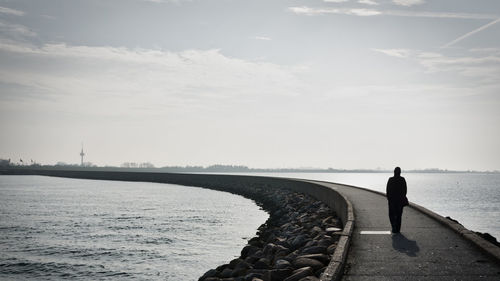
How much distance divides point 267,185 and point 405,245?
4054cm

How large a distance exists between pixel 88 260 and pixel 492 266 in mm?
13120

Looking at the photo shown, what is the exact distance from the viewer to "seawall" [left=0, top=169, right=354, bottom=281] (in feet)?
28.1

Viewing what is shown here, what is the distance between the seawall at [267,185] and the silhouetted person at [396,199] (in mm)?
999

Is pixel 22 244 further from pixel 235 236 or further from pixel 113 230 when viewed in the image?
pixel 235 236

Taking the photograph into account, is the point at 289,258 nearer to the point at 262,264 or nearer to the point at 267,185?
the point at 262,264

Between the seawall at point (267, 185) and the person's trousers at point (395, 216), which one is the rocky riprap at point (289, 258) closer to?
the seawall at point (267, 185)

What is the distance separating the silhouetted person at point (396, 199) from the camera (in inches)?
464

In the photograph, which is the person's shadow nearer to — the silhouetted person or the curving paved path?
the curving paved path

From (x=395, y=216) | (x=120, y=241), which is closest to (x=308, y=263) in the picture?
(x=395, y=216)

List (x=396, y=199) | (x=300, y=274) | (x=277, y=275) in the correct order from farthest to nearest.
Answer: (x=396, y=199)
(x=277, y=275)
(x=300, y=274)

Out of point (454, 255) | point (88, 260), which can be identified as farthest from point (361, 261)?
point (88, 260)

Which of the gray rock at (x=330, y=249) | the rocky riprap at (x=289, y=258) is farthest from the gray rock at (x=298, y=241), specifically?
the gray rock at (x=330, y=249)

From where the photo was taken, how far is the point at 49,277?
14617 mm

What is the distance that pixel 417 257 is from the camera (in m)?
8.87
